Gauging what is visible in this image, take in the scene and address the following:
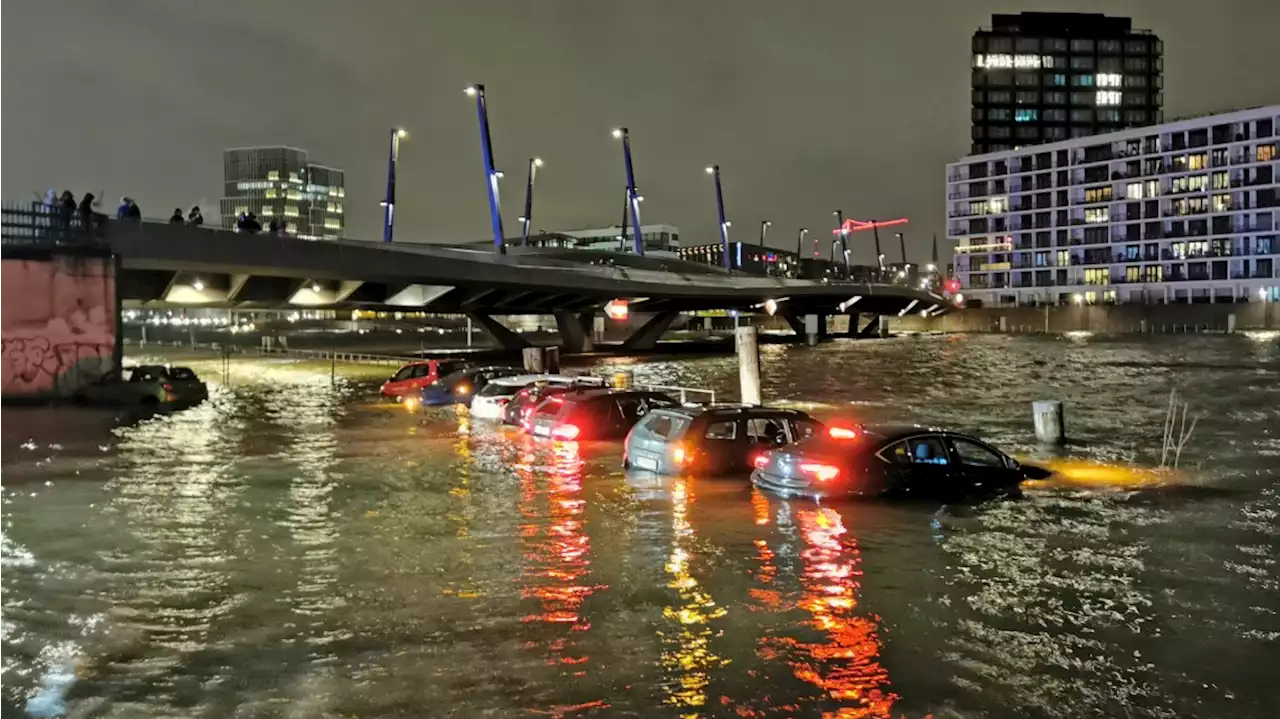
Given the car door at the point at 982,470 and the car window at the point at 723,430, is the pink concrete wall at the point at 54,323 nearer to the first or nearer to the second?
the car window at the point at 723,430

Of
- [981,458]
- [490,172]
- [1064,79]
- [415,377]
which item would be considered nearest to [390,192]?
[490,172]

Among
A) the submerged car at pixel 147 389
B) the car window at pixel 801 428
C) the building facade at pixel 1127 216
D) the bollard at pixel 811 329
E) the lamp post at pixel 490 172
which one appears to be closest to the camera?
the car window at pixel 801 428

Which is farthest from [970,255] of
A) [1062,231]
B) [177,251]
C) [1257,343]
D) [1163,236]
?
[177,251]

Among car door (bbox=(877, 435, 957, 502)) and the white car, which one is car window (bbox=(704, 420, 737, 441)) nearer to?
car door (bbox=(877, 435, 957, 502))

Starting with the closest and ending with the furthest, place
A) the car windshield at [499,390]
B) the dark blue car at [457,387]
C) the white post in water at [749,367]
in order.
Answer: the white post in water at [749,367], the car windshield at [499,390], the dark blue car at [457,387]

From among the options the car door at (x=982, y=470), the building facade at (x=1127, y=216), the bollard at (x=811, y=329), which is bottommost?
the car door at (x=982, y=470)

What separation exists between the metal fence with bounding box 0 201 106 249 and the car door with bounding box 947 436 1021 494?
2666 cm

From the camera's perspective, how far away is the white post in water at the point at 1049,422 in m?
23.5

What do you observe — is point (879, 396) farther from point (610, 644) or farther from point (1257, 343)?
point (1257, 343)

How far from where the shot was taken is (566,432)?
2336cm

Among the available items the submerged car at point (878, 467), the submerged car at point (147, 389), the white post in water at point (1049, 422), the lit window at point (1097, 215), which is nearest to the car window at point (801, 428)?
the submerged car at point (878, 467)

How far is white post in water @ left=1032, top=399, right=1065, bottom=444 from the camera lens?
927 inches

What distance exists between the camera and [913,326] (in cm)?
14525

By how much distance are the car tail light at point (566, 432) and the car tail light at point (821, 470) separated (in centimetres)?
857
